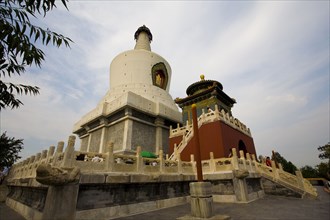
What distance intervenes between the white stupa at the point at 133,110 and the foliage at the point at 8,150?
328 inches

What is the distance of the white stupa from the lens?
53.4 ft

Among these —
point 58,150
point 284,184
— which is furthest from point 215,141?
point 58,150

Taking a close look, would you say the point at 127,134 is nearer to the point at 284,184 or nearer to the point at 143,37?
the point at 284,184

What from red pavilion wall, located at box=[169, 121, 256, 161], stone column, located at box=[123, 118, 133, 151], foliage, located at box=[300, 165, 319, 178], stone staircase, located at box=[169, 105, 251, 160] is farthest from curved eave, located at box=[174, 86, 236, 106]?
foliage, located at box=[300, 165, 319, 178]

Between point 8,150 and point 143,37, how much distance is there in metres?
25.1

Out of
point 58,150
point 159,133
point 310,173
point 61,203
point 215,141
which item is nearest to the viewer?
point 61,203

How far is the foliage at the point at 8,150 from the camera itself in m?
21.7

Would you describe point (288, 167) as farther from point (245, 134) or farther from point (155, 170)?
point (155, 170)

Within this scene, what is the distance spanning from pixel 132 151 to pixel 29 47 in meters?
12.4

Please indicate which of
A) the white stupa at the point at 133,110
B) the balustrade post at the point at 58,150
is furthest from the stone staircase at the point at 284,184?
the balustrade post at the point at 58,150

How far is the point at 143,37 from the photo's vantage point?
29.4 m

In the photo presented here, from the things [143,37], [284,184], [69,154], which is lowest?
[284,184]

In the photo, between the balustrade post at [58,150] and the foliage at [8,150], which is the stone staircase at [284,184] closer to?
the balustrade post at [58,150]

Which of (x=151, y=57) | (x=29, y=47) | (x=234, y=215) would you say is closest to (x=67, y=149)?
(x=29, y=47)
